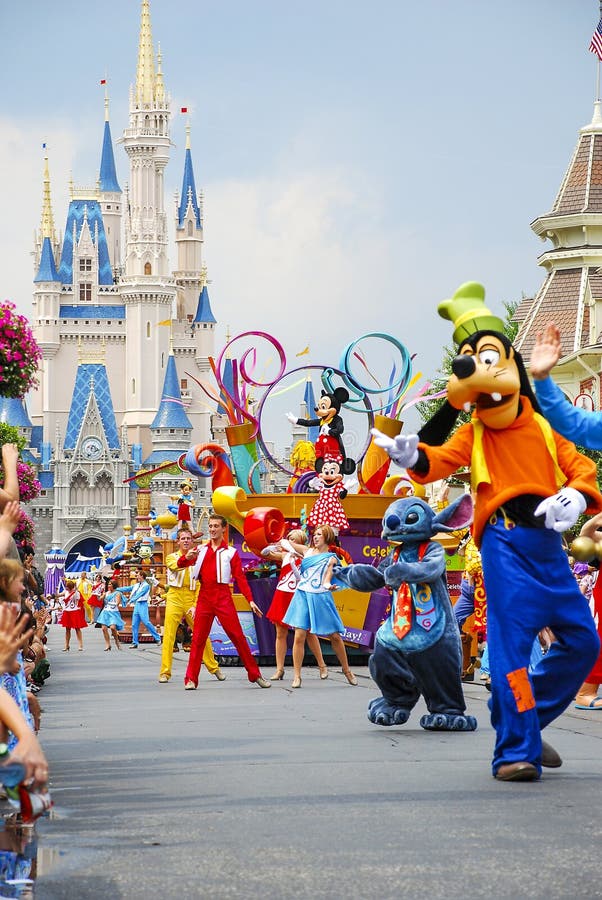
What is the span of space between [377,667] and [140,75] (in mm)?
121780

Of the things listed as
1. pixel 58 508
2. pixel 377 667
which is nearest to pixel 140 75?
pixel 58 508

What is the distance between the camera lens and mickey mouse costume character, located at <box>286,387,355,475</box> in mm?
18398

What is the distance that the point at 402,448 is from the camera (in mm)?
8203

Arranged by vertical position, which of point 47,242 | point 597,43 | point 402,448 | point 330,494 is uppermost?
point 47,242

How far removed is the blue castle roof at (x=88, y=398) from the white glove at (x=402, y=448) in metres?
115

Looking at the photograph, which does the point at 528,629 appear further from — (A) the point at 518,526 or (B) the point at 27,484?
(B) the point at 27,484

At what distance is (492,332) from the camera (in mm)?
8383

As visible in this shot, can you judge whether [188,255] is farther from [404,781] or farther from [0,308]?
[404,781]

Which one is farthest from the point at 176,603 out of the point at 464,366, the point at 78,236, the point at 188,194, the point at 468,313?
the point at 188,194

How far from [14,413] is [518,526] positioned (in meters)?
114

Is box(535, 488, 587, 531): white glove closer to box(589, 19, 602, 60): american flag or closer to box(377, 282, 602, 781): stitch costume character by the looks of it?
box(377, 282, 602, 781): stitch costume character

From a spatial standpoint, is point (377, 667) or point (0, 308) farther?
point (0, 308)

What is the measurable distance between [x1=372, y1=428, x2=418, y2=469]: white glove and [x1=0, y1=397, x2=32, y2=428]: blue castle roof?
112 m

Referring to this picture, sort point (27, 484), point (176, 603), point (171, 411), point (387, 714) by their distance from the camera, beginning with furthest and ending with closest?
1. point (171, 411)
2. point (27, 484)
3. point (176, 603)
4. point (387, 714)
